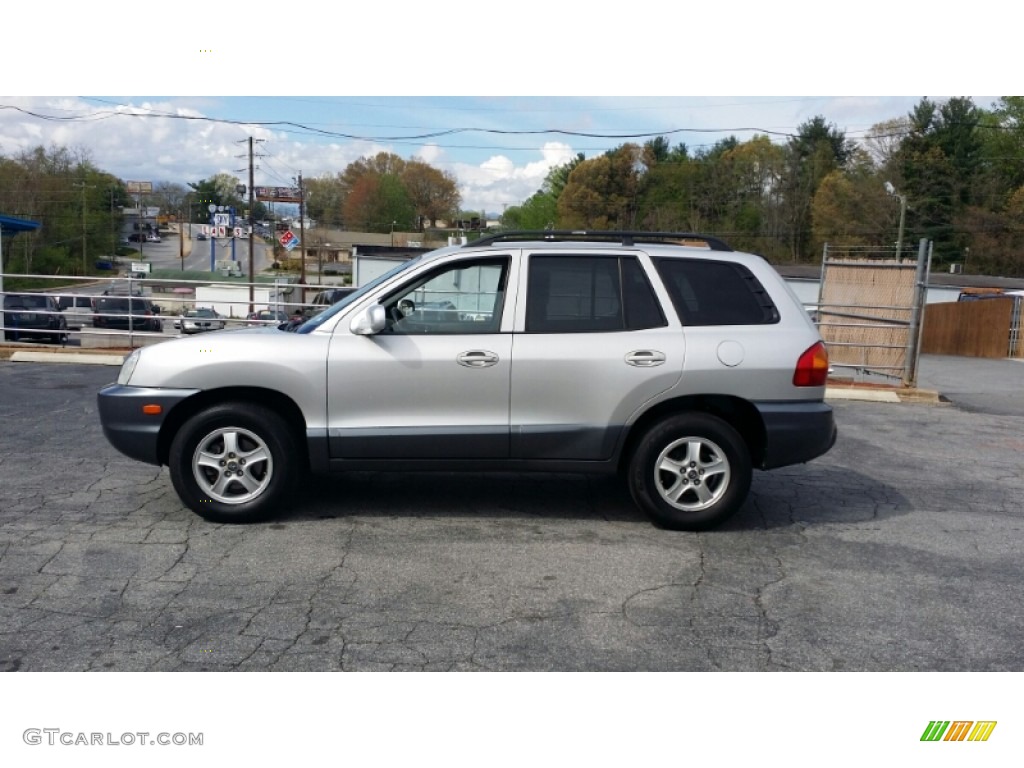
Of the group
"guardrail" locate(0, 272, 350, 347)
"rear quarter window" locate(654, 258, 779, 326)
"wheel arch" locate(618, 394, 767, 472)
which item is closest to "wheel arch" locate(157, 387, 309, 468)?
"wheel arch" locate(618, 394, 767, 472)

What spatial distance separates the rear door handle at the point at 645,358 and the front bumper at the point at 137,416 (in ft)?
8.91

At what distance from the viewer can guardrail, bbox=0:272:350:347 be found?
1484 cm

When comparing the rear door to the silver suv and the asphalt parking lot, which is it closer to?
the silver suv

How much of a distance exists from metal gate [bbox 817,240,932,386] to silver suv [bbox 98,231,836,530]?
8.25 metres

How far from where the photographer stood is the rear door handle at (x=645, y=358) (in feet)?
19.3

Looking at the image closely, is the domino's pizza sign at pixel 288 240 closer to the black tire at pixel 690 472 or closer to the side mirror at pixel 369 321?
the side mirror at pixel 369 321

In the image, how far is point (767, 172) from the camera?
55844mm

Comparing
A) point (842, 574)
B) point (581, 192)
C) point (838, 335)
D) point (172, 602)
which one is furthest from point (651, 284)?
point (581, 192)

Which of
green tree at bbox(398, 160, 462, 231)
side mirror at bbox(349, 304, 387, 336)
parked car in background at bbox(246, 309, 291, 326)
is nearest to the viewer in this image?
side mirror at bbox(349, 304, 387, 336)

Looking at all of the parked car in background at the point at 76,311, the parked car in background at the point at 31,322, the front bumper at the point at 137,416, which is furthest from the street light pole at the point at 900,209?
the front bumper at the point at 137,416

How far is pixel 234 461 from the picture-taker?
589 cm

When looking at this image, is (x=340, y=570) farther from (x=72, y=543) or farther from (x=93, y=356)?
(x=93, y=356)
